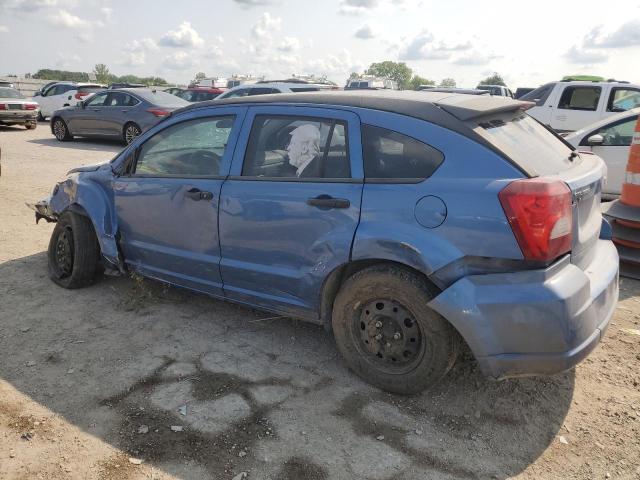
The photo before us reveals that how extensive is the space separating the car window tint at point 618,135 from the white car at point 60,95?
1870 centimetres

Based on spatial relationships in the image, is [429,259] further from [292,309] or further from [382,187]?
[292,309]

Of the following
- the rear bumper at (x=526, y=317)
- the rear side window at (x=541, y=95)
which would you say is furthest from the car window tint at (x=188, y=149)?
the rear side window at (x=541, y=95)

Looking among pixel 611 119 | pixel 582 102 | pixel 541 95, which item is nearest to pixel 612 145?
pixel 611 119

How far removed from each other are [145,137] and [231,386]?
2.11m

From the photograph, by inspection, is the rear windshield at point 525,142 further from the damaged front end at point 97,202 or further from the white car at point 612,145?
the white car at point 612,145

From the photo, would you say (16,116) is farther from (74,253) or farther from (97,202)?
(97,202)

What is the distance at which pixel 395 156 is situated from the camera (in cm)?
299

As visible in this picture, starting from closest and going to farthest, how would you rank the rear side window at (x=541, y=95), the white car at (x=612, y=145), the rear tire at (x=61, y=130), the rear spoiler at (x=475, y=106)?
the rear spoiler at (x=475, y=106), the white car at (x=612, y=145), the rear side window at (x=541, y=95), the rear tire at (x=61, y=130)

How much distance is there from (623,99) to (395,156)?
984 cm

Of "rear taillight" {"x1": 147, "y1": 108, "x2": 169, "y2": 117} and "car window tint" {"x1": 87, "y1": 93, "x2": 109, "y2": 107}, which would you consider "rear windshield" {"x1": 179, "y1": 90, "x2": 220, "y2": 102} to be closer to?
"car window tint" {"x1": 87, "y1": 93, "x2": 109, "y2": 107}

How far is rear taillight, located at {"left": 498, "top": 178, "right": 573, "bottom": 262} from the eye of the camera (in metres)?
2.56

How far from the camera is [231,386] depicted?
10.6 feet

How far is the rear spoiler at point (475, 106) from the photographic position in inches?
116

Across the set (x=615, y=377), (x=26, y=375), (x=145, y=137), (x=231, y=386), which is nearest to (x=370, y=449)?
(x=231, y=386)
